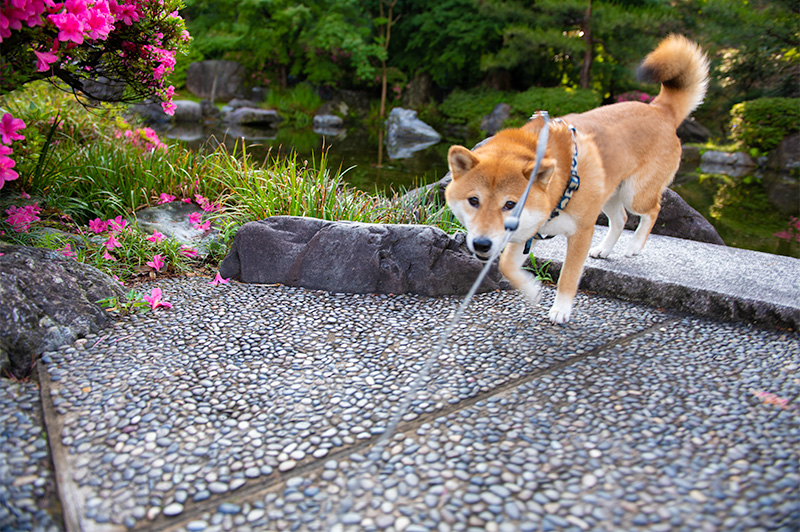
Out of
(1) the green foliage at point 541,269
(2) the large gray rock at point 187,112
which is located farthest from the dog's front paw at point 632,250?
(2) the large gray rock at point 187,112

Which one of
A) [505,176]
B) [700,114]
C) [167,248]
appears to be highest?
[505,176]

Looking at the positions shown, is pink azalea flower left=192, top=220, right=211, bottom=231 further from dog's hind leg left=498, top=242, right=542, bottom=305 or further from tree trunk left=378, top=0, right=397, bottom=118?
tree trunk left=378, top=0, right=397, bottom=118

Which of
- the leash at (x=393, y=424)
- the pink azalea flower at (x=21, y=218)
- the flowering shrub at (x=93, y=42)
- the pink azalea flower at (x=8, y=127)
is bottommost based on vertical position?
the pink azalea flower at (x=21, y=218)

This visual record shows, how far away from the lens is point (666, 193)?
4742 mm

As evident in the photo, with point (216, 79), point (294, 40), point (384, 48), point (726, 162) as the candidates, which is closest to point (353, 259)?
point (726, 162)

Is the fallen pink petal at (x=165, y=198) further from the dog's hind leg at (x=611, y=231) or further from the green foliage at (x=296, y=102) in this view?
the green foliage at (x=296, y=102)

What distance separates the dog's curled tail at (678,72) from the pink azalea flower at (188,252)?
329 centimetres

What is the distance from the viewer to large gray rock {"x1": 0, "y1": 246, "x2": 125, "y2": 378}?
2.16 metres

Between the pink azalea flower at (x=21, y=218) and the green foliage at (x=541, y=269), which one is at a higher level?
the pink azalea flower at (x=21, y=218)

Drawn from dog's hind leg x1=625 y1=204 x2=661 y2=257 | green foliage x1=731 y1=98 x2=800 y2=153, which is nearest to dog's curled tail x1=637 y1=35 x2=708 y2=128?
dog's hind leg x1=625 y1=204 x2=661 y2=257

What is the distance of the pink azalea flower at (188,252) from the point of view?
3551 millimetres

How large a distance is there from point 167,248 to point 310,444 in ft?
7.32

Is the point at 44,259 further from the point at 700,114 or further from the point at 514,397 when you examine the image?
the point at 700,114

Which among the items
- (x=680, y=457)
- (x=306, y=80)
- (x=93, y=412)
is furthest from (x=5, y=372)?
(x=306, y=80)
